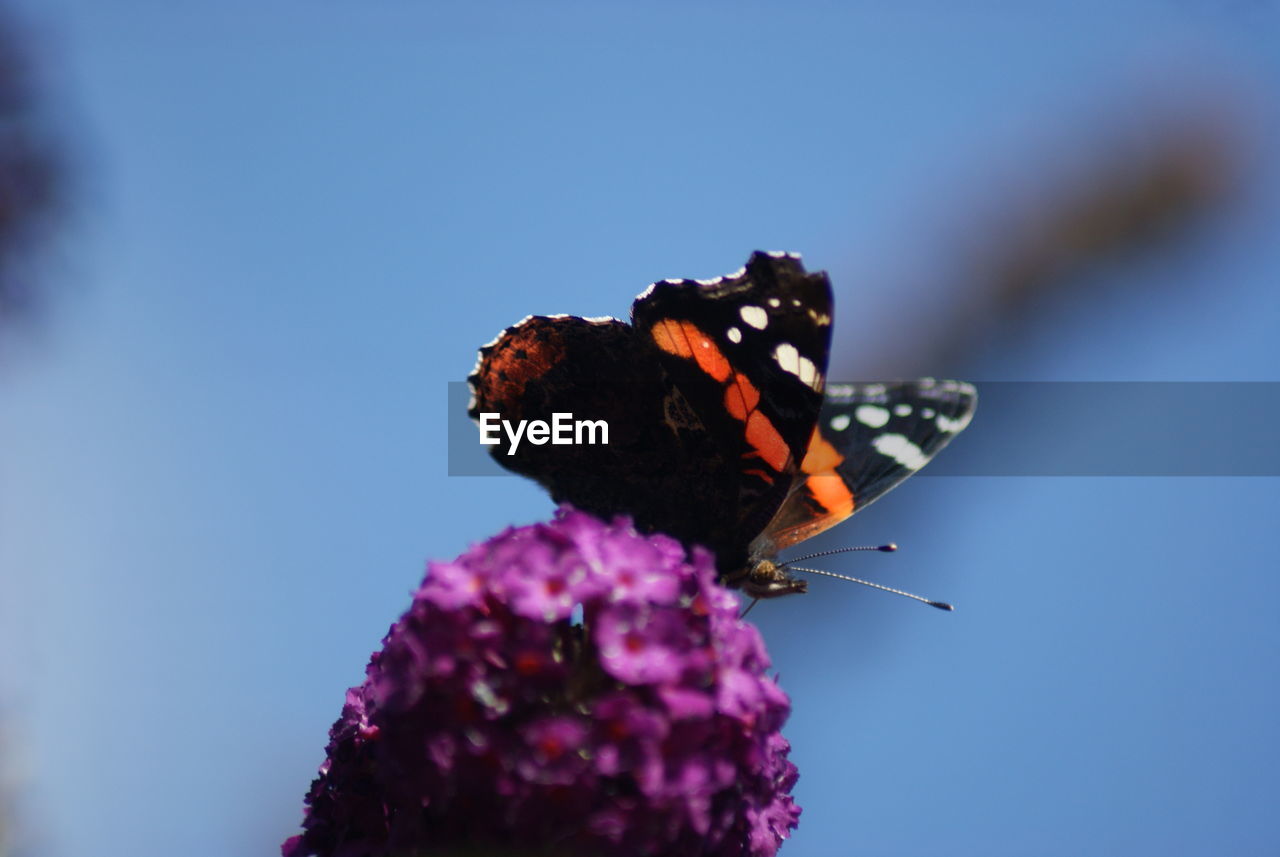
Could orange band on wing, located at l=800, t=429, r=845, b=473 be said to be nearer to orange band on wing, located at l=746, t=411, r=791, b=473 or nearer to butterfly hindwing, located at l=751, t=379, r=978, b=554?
butterfly hindwing, located at l=751, t=379, r=978, b=554

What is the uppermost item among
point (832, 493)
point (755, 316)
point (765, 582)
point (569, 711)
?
point (755, 316)

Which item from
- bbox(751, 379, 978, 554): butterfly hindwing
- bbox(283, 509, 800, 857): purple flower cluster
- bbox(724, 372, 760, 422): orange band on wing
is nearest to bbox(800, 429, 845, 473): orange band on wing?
bbox(751, 379, 978, 554): butterfly hindwing

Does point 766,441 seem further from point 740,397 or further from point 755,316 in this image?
point 755,316

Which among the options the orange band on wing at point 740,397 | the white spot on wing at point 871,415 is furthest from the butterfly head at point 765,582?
the white spot on wing at point 871,415

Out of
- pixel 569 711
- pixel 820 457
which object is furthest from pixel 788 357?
pixel 569 711

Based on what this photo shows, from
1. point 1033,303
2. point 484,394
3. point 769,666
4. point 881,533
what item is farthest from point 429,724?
point 1033,303

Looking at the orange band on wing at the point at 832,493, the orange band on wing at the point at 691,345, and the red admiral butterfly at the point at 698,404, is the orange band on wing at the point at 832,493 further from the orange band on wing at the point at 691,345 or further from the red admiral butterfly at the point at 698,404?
the orange band on wing at the point at 691,345

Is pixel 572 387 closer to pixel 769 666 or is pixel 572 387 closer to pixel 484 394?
pixel 484 394
